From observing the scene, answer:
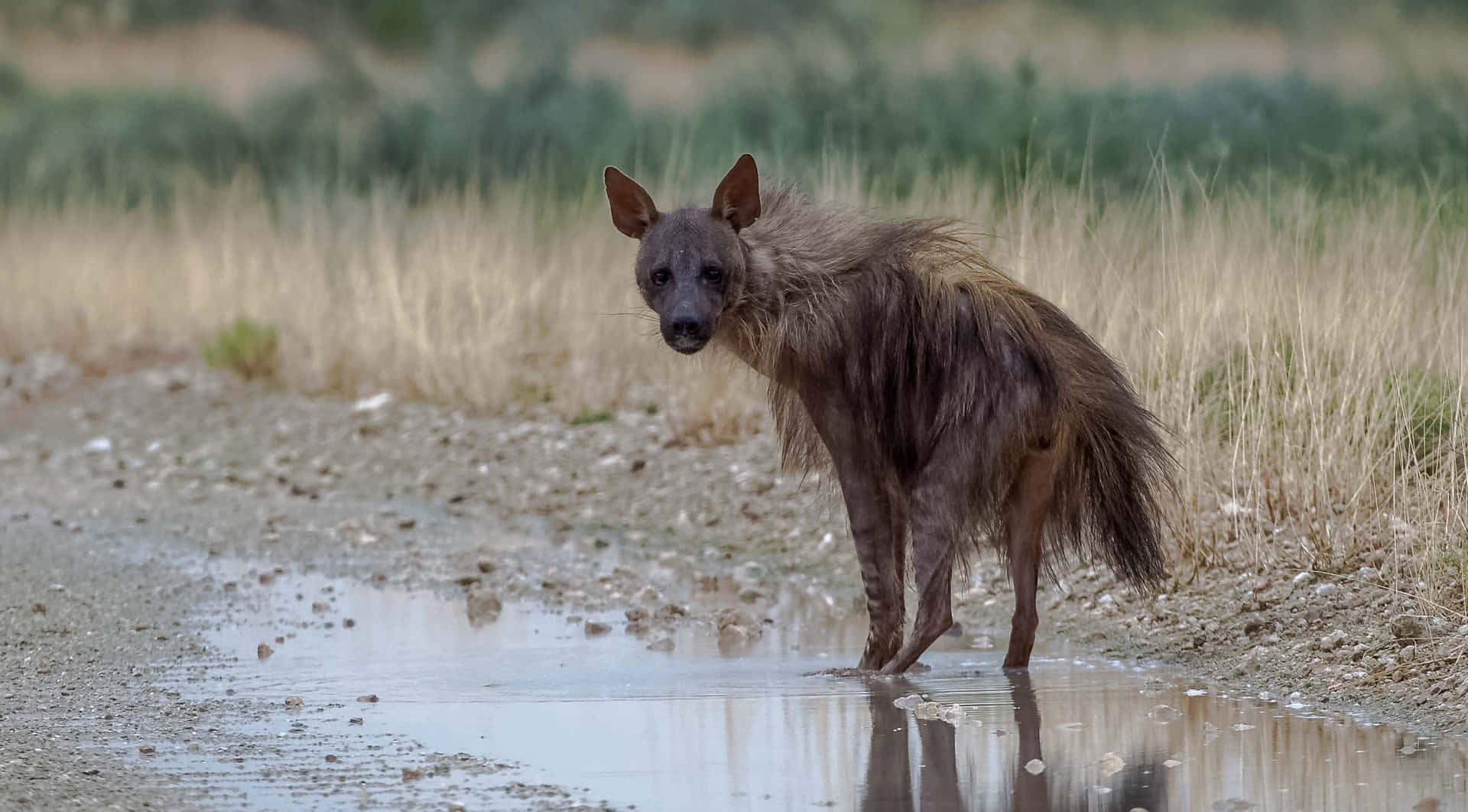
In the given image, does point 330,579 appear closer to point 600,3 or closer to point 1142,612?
point 1142,612

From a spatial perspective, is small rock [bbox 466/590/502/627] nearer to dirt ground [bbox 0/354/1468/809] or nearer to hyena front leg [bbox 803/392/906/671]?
dirt ground [bbox 0/354/1468/809]

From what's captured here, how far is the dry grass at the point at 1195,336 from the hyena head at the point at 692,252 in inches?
21.9

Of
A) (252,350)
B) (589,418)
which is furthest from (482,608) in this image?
(252,350)

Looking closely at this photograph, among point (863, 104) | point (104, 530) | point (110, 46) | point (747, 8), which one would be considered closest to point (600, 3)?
point (747, 8)

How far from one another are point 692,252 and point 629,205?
17.3 inches

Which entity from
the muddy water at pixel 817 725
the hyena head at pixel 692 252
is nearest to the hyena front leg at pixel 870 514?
the muddy water at pixel 817 725

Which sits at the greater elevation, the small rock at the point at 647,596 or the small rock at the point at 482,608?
the small rock at the point at 647,596

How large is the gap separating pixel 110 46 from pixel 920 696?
102ft

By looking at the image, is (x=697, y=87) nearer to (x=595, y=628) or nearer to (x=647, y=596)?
(x=647, y=596)

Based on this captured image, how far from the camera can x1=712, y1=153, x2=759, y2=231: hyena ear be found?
635 centimetres

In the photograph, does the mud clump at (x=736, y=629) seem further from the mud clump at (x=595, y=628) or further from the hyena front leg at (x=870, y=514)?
the hyena front leg at (x=870, y=514)

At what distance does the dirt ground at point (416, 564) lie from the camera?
211 inches

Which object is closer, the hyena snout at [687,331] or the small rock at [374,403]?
the hyena snout at [687,331]

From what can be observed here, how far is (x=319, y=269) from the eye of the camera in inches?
626
